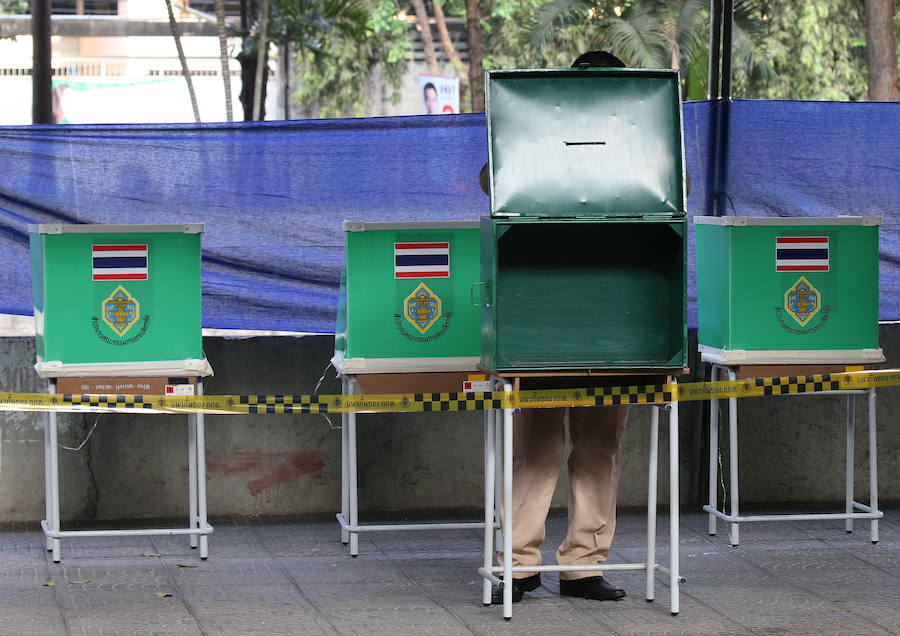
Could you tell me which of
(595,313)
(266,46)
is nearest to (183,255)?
(595,313)

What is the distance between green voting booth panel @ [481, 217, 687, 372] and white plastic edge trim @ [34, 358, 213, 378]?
1559mm

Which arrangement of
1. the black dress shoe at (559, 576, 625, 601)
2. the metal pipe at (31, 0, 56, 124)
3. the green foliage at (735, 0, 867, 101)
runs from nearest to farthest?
the black dress shoe at (559, 576, 625, 601)
the metal pipe at (31, 0, 56, 124)
the green foliage at (735, 0, 867, 101)

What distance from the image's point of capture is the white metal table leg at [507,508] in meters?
5.49

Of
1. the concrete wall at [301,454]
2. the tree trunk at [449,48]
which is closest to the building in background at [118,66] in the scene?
the tree trunk at [449,48]

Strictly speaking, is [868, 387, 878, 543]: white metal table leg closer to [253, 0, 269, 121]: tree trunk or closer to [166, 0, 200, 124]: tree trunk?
[166, 0, 200, 124]: tree trunk

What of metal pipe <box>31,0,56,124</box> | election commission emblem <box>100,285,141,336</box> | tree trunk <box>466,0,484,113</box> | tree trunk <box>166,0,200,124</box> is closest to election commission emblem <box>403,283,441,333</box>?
election commission emblem <box>100,285,141,336</box>

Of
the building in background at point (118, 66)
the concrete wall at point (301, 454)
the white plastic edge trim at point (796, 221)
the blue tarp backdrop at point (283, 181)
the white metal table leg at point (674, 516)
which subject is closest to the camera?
the white metal table leg at point (674, 516)

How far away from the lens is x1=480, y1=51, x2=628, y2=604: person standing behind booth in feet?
19.2

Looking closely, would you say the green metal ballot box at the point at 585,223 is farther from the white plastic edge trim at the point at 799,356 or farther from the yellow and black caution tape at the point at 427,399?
the white plastic edge trim at the point at 799,356

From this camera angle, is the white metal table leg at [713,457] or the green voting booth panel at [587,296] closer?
the green voting booth panel at [587,296]

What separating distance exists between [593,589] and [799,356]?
174cm

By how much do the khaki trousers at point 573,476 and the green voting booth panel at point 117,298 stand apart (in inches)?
64.5

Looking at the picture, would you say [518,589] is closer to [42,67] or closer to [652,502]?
[652,502]

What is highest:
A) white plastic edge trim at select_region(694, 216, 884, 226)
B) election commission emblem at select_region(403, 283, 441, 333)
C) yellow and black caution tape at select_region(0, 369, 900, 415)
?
white plastic edge trim at select_region(694, 216, 884, 226)
